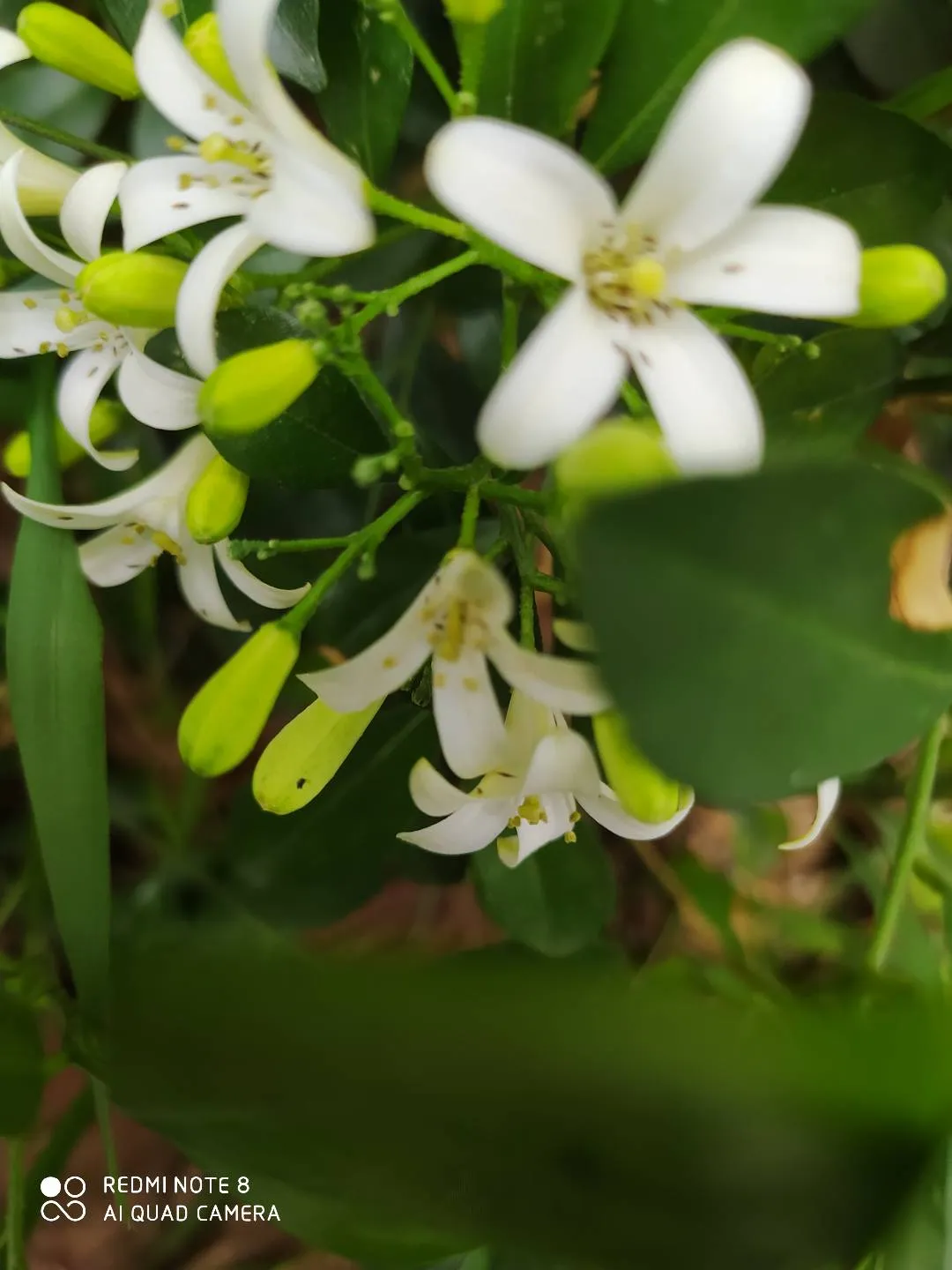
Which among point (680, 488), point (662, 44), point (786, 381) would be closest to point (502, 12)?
point (662, 44)

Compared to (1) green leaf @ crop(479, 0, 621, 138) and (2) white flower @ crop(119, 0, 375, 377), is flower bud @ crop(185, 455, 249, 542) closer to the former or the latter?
(2) white flower @ crop(119, 0, 375, 377)

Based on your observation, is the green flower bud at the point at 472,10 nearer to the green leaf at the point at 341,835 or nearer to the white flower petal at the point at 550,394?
the white flower petal at the point at 550,394

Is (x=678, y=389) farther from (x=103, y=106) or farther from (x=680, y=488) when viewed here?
(x=103, y=106)

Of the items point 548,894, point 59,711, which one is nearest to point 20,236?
point 59,711

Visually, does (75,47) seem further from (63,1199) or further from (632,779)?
(63,1199)

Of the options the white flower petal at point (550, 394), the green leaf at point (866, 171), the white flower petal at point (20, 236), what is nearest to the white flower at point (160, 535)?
the white flower petal at point (20, 236)
